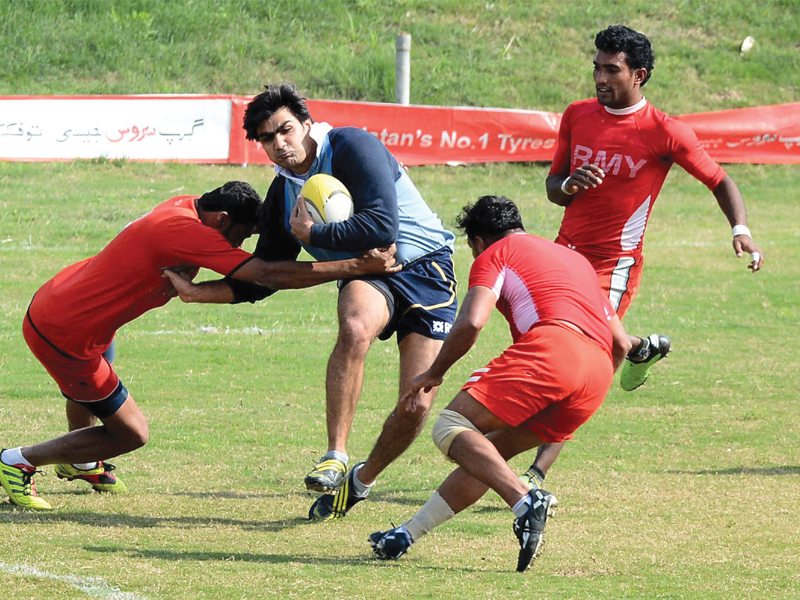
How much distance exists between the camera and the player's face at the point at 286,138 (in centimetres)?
630

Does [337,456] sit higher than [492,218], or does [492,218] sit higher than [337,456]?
[492,218]

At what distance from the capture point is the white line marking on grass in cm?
476

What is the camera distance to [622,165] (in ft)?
24.6

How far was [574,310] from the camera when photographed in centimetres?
541

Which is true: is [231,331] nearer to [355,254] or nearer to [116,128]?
[355,254]

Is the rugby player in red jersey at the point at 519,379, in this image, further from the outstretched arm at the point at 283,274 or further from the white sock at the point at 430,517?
the outstretched arm at the point at 283,274

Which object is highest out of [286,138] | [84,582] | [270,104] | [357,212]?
[270,104]

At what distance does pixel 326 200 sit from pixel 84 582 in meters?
2.31

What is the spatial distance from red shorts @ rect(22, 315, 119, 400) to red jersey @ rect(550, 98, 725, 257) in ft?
10.3

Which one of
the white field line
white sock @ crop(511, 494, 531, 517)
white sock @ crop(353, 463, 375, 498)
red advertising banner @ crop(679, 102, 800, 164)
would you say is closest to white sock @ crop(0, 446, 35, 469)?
Answer: white sock @ crop(353, 463, 375, 498)

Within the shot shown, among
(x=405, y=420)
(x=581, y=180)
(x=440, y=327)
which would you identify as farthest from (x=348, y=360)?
(x=581, y=180)

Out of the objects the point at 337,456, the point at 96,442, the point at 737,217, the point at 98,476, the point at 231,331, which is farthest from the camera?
the point at 231,331

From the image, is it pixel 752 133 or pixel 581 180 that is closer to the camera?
pixel 581 180

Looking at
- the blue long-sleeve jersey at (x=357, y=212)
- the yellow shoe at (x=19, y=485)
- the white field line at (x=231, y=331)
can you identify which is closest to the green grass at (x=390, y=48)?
the white field line at (x=231, y=331)
